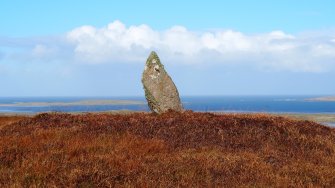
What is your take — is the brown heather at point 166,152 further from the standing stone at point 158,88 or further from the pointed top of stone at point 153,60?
the pointed top of stone at point 153,60

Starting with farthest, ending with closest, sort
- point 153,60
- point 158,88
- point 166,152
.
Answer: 1. point 153,60
2. point 158,88
3. point 166,152

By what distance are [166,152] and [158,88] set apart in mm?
9219

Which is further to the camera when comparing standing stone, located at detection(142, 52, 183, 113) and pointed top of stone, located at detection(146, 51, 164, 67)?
pointed top of stone, located at detection(146, 51, 164, 67)

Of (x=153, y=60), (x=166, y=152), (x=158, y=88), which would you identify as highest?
(x=153, y=60)

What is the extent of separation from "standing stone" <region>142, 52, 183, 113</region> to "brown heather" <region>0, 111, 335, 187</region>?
1.87 metres

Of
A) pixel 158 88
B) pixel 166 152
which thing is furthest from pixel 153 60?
pixel 166 152

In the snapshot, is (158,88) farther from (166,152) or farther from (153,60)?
(166,152)

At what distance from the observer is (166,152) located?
15703 mm

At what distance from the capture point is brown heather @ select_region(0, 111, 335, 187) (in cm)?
1165

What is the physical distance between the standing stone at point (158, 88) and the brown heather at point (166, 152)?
187 cm

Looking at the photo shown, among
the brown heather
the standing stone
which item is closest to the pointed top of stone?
the standing stone

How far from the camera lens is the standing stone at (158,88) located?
79.5ft

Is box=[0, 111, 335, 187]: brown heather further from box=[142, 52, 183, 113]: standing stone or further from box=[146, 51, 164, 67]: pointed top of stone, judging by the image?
box=[146, 51, 164, 67]: pointed top of stone

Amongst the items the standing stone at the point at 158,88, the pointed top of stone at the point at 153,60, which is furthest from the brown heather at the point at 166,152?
the pointed top of stone at the point at 153,60
